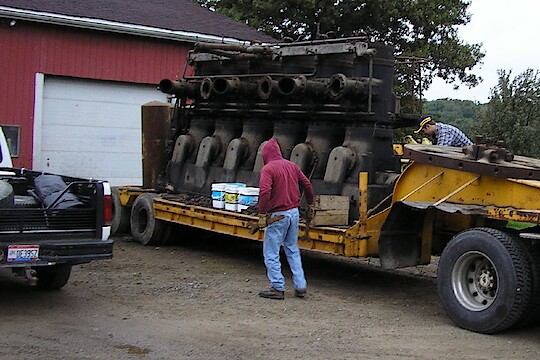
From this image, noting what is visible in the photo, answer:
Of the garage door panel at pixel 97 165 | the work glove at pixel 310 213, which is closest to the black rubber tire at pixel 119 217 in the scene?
the garage door panel at pixel 97 165

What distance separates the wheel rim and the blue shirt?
288cm

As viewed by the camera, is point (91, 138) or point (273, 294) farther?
point (91, 138)

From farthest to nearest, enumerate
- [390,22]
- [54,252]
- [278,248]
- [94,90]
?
[390,22], [94,90], [278,248], [54,252]

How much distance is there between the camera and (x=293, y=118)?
38.3 feet

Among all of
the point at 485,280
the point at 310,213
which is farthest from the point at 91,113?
the point at 485,280

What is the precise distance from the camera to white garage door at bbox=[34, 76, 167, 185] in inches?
641

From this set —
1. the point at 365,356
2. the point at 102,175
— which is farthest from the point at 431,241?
the point at 102,175

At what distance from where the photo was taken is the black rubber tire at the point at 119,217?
1425 centimetres

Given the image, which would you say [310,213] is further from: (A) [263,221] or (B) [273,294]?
(B) [273,294]

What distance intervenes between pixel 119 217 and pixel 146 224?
1033 millimetres

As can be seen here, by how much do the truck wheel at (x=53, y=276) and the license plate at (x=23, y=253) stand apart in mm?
1276

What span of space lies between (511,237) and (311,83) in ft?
13.3

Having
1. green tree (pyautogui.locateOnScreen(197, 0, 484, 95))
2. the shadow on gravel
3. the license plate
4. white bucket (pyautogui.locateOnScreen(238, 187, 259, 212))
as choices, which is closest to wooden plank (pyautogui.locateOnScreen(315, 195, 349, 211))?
the shadow on gravel

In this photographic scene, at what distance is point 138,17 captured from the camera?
→ 57.1 ft
